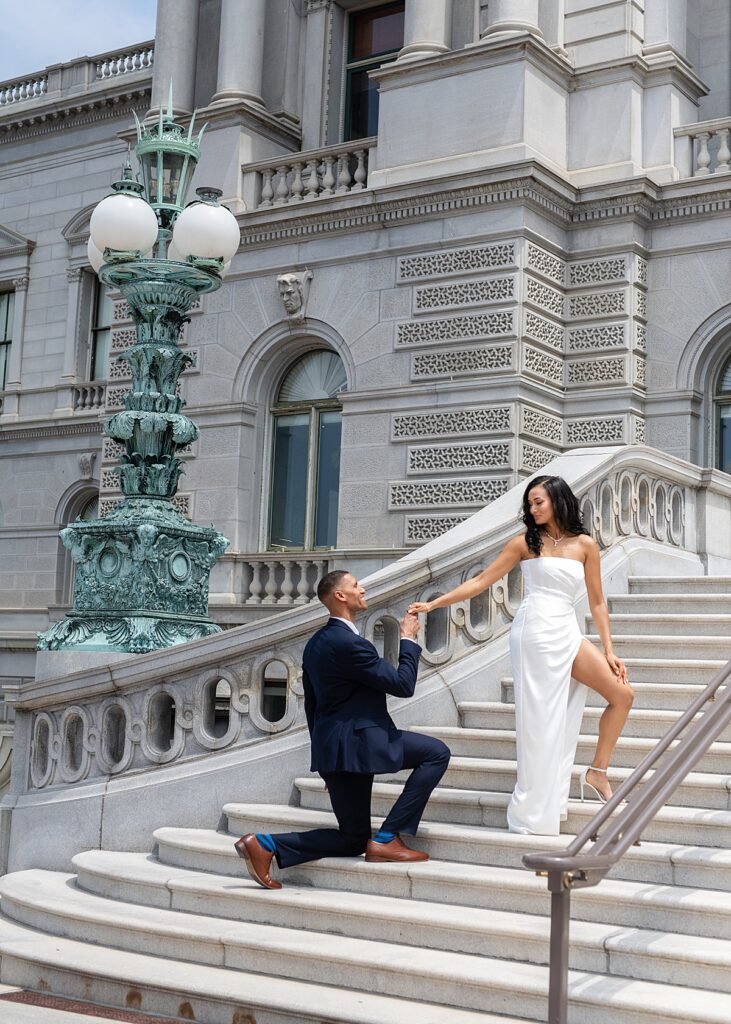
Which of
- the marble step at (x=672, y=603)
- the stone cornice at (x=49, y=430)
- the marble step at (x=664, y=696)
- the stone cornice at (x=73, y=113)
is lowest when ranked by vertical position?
the marble step at (x=664, y=696)

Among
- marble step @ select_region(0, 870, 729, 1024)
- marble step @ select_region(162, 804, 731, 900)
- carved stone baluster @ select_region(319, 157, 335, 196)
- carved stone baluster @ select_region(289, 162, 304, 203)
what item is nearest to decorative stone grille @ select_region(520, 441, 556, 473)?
carved stone baluster @ select_region(319, 157, 335, 196)

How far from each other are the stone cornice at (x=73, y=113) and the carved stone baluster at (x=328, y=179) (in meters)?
8.23

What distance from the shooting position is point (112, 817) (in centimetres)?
870

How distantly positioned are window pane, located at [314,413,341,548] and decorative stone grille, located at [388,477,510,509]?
61.3 inches

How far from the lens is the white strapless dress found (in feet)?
23.2

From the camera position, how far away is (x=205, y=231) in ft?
32.7

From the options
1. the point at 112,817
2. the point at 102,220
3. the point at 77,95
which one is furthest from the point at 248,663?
the point at 77,95

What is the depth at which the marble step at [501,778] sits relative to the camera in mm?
7203

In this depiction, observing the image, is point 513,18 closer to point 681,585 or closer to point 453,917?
point 681,585

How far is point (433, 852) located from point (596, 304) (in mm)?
11419

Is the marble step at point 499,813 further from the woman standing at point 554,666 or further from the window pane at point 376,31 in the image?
the window pane at point 376,31

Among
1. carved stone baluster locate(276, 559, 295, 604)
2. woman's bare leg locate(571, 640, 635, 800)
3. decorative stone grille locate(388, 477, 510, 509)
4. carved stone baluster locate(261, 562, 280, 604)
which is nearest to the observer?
woman's bare leg locate(571, 640, 635, 800)

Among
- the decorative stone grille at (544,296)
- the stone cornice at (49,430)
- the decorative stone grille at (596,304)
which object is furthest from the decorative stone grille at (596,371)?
the stone cornice at (49,430)

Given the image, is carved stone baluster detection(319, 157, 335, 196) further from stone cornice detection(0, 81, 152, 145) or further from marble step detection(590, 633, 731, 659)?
marble step detection(590, 633, 731, 659)
